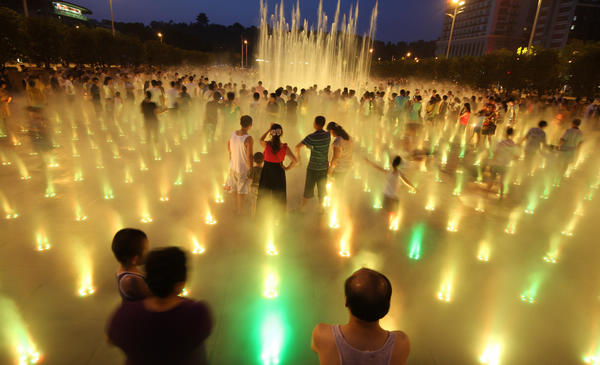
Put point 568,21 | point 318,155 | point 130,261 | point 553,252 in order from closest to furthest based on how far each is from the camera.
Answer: point 130,261 → point 553,252 → point 318,155 → point 568,21

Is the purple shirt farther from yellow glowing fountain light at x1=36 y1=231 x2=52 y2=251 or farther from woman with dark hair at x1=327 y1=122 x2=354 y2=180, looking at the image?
woman with dark hair at x1=327 y1=122 x2=354 y2=180

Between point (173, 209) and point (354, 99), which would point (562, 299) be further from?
point (354, 99)

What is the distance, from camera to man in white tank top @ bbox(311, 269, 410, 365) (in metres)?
1.74

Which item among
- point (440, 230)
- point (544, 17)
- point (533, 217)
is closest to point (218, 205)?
point (440, 230)

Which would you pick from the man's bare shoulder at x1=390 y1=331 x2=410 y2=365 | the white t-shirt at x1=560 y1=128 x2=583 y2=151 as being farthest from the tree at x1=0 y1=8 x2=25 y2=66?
the white t-shirt at x1=560 y1=128 x2=583 y2=151

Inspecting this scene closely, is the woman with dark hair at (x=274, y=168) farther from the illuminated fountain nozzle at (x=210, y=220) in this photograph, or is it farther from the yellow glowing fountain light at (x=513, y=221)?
the yellow glowing fountain light at (x=513, y=221)

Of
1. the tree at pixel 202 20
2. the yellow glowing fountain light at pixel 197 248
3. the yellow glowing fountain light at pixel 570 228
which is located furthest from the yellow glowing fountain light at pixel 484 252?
the tree at pixel 202 20

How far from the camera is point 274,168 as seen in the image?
5590 mm

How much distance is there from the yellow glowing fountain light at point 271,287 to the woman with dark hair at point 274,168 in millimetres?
1580

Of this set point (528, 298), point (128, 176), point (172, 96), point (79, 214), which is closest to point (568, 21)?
point (172, 96)

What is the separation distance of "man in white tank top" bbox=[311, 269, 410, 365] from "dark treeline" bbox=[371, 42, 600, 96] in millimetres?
33577

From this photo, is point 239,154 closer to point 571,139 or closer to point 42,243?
point 42,243

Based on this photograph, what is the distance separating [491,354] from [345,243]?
8.55 ft

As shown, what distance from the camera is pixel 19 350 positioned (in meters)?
3.28
